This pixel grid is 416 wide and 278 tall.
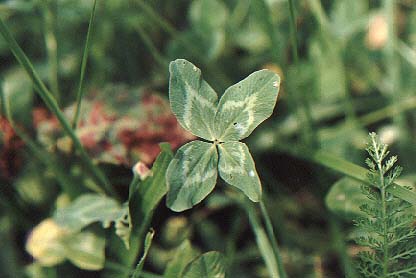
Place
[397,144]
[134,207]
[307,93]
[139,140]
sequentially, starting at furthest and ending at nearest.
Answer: [307,93] < [397,144] < [139,140] < [134,207]

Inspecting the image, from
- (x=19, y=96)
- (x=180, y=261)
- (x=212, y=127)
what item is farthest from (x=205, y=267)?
(x=19, y=96)

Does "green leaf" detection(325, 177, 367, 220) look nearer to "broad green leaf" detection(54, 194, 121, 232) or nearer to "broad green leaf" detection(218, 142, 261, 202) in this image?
"broad green leaf" detection(218, 142, 261, 202)

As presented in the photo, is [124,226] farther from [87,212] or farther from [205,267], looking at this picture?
[205,267]

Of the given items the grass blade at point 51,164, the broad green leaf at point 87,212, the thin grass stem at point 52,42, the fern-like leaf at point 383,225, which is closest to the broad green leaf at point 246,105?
the fern-like leaf at point 383,225

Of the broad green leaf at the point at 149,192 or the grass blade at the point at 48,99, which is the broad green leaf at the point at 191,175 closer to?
the broad green leaf at the point at 149,192

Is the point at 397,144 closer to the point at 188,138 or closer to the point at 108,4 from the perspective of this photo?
the point at 188,138

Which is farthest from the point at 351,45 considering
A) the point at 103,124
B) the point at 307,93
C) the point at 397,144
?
the point at 103,124
